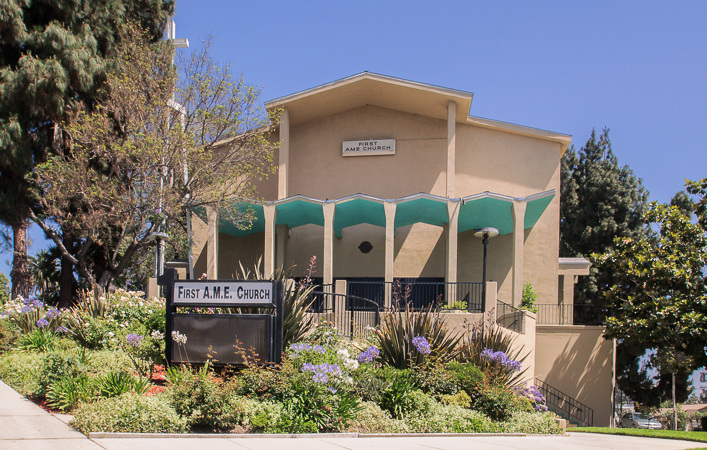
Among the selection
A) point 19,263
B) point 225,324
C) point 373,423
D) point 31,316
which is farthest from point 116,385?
point 19,263

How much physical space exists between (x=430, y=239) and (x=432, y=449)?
1643cm

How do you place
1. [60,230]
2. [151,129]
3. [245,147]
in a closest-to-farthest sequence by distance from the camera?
[151,129]
[245,147]
[60,230]

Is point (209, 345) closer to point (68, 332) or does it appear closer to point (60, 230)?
point (68, 332)

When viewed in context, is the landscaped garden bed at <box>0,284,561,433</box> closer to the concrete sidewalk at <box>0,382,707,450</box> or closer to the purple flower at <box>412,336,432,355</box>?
the purple flower at <box>412,336,432,355</box>

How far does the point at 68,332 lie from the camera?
13.0m

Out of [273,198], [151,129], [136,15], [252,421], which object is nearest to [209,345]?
[252,421]

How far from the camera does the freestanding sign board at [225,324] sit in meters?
9.48

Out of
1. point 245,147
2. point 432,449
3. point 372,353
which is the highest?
point 245,147

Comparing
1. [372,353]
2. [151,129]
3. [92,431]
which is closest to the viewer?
[92,431]

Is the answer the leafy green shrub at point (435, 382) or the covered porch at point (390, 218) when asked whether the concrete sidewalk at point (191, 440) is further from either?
the covered porch at point (390, 218)

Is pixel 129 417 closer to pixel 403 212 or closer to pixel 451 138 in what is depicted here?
pixel 403 212

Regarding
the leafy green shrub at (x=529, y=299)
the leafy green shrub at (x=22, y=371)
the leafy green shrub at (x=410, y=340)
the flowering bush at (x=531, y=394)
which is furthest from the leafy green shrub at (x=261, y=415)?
the leafy green shrub at (x=529, y=299)

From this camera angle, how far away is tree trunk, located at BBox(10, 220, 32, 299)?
72.8 ft

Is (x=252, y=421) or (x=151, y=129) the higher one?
(x=151, y=129)
